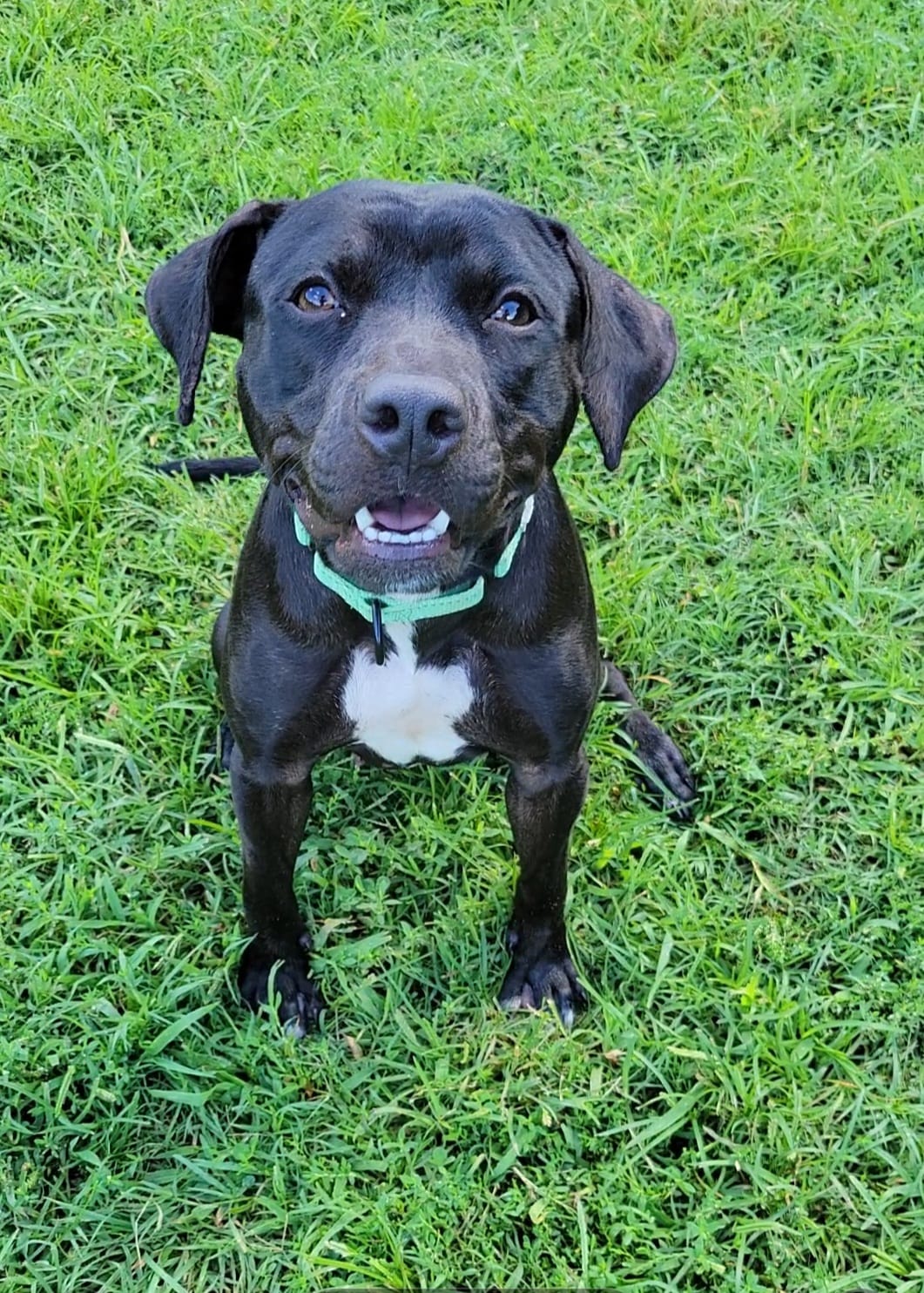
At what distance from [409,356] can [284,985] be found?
1642mm

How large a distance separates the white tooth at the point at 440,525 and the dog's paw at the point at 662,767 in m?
1.41

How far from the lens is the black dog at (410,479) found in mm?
2275

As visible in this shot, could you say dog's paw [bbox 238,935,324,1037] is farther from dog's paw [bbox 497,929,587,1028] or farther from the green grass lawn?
dog's paw [bbox 497,929,587,1028]

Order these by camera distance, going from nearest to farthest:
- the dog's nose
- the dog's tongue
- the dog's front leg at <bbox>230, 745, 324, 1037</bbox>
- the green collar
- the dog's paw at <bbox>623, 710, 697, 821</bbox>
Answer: the dog's nose, the dog's tongue, the green collar, the dog's front leg at <bbox>230, 745, 324, 1037</bbox>, the dog's paw at <bbox>623, 710, 697, 821</bbox>

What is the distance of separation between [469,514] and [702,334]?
2399mm

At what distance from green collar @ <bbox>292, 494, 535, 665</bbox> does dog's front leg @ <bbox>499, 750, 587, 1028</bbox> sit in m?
0.48

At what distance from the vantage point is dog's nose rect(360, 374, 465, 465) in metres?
2.12

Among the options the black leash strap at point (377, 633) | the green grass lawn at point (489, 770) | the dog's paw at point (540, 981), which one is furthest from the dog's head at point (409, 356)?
the green grass lawn at point (489, 770)

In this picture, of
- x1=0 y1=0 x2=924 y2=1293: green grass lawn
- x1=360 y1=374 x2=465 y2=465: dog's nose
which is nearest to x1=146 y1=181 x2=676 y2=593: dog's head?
x1=360 y1=374 x2=465 y2=465: dog's nose

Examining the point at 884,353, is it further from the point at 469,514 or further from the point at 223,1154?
the point at 223,1154

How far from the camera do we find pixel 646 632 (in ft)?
12.6

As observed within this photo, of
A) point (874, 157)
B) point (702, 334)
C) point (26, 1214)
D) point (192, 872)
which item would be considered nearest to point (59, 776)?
point (192, 872)

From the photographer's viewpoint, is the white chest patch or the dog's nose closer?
the dog's nose

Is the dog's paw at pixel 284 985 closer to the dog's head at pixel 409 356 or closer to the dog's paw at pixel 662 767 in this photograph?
the dog's paw at pixel 662 767
